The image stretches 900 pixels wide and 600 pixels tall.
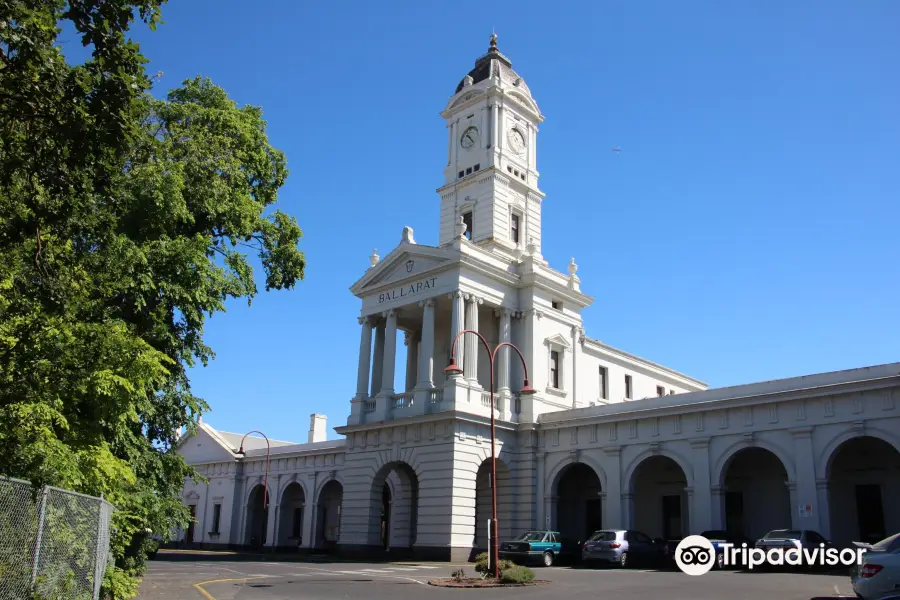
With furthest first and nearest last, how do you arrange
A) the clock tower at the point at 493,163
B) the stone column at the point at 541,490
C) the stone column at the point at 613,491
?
the clock tower at the point at 493,163, the stone column at the point at 541,490, the stone column at the point at 613,491

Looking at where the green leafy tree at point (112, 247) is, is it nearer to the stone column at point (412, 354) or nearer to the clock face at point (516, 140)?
the stone column at point (412, 354)

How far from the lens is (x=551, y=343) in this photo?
1625 inches

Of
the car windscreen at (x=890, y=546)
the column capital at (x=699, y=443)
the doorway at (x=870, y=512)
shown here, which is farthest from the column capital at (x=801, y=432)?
the car windscreen at (x=890, y=546)

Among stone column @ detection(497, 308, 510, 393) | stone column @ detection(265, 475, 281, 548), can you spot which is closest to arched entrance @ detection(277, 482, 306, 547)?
stone column @ detection(265, 475, 281, 548)

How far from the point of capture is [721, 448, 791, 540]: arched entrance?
32.4 metres

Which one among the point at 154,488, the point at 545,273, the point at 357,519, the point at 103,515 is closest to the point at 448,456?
the point at 357,519

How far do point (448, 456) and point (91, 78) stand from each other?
28.8 meters

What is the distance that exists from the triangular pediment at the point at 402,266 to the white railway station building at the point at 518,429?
0.33 ft

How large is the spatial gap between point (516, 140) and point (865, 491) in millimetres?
27412

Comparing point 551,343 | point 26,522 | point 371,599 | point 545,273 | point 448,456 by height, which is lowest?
point 371,599

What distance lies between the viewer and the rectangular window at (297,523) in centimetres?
5094

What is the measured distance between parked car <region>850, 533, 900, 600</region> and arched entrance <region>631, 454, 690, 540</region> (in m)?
23.2

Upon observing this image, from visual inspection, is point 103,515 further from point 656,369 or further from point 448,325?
point 656,369

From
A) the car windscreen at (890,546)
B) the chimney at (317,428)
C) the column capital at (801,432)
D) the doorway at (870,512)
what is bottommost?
the car windscreen at (890,546)
